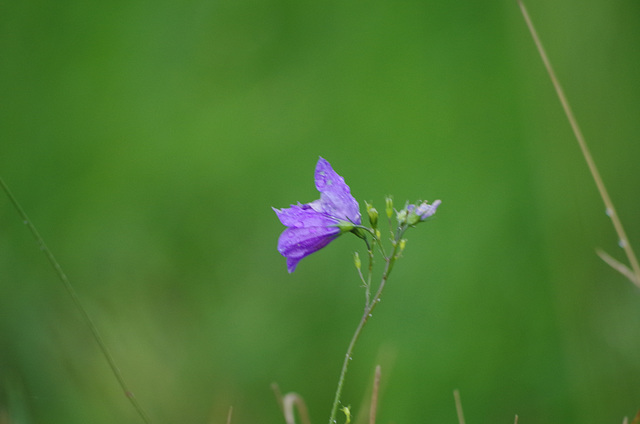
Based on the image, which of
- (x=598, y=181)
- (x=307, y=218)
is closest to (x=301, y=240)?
(x=307, y=218)

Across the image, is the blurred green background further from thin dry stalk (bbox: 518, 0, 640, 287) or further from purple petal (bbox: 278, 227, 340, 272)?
thin dry stalk (bbox: 518, 0, 640, 287)

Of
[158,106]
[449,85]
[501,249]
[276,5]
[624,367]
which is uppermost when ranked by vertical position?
[276,5]

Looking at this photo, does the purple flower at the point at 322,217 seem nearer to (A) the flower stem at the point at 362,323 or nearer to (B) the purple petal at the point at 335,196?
(B) the purple petal at the point at 335,196

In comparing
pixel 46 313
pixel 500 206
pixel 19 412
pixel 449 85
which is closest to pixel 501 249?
pixel 500 206

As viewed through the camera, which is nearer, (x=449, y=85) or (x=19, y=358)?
(x=19, y=358)

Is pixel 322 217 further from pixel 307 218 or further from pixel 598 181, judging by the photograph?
pixel 598 181

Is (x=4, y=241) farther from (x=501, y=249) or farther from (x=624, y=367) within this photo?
(x=624, y=367)

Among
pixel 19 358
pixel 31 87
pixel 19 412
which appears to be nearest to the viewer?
pixel 19 412
